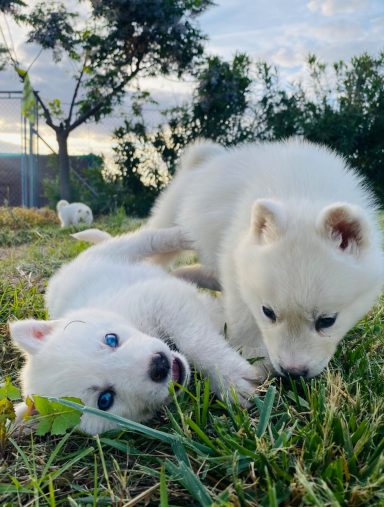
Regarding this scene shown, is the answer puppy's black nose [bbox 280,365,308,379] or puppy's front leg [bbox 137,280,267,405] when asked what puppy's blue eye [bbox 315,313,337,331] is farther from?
puppy's front leg [bbox 137,280,267,405]

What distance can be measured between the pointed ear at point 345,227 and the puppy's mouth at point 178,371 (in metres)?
0.79

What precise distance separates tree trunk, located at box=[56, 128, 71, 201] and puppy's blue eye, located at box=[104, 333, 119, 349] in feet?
38.6

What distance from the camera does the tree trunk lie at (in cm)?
1359

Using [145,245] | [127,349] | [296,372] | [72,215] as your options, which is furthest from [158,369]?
[72,215]

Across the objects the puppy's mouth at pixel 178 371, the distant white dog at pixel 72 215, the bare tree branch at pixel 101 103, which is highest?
the bare tree branch at pixel 101 103

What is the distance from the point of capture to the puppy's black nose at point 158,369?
203cm

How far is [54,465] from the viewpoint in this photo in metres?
1.83

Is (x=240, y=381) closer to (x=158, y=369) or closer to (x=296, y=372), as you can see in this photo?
(x=296, y=372)

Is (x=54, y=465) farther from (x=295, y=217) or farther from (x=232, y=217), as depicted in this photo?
(x=232, y=217)

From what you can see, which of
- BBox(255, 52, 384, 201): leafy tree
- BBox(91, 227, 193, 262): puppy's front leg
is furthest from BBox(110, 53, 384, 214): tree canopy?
BBox(91, 227, 193, 262): puppy's front leg

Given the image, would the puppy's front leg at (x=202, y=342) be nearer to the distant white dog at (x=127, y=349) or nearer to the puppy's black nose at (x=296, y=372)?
the distant white dog at (x=127, y=349)

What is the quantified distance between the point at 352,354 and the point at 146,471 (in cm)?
118

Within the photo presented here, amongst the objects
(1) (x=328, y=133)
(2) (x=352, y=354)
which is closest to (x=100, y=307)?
(2) (x=352, y=354)

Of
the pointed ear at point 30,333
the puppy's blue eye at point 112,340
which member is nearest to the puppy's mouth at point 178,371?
the puppy's blue eye at point 112,340
